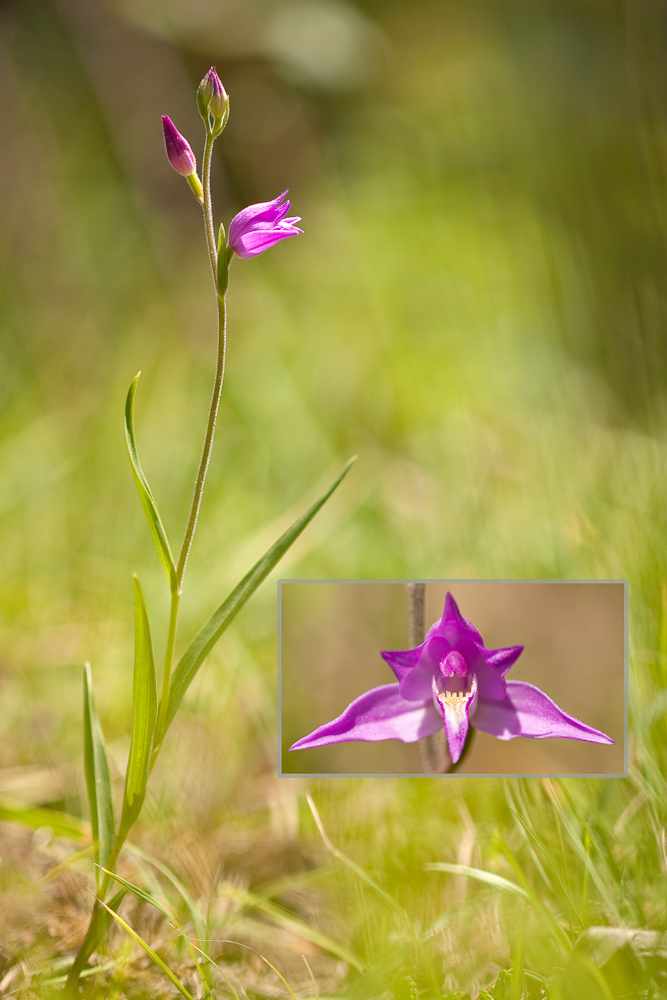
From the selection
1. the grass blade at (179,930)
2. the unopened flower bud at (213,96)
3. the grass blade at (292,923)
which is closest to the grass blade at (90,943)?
the grass blade at (179,930)

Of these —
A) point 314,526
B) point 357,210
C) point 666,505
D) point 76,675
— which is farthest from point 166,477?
point 357,210

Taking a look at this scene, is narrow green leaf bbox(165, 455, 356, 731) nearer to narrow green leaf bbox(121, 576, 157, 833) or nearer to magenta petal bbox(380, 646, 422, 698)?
narrow green leaf bbox(121, 576, 157, 833)

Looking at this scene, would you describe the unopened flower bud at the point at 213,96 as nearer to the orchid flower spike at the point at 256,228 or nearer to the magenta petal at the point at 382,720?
the orchid flower spike at the point at 256,228

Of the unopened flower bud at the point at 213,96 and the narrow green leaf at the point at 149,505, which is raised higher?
the unopened flower bud at the point at 213,96

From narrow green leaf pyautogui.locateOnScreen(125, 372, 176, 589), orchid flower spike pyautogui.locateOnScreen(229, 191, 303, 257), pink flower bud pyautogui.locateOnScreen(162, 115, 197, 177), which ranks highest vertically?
A: pink flower bud pyautogui.locateOnScreen(162, 115, 197, 177)

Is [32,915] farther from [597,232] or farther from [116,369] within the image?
[597,232]

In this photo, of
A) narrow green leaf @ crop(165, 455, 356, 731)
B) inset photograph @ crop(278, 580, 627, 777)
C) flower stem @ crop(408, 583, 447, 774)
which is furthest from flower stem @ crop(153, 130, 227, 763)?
flower stem @ crop(408, 583, 447, 774)

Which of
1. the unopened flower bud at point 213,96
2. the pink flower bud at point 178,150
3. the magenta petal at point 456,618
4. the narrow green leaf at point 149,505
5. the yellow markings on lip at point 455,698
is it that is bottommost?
the yellow markings on lip at point 455,698
